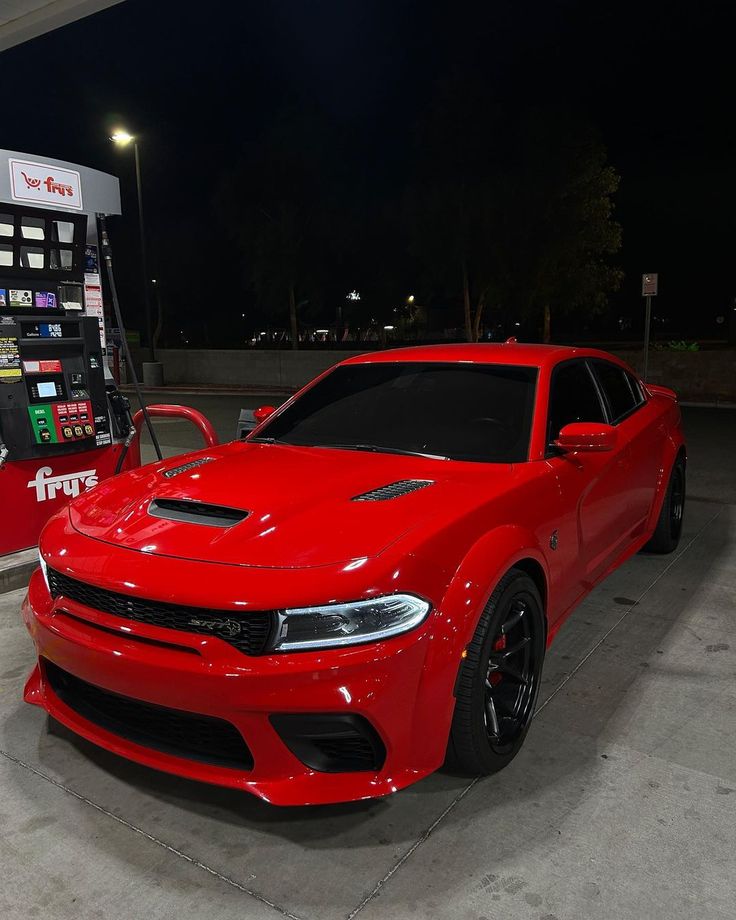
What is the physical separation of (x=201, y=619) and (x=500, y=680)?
1.16m

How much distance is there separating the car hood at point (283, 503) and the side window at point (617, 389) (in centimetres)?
147

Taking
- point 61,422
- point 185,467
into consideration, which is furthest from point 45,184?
point 185,467

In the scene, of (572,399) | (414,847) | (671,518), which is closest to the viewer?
(414,847)

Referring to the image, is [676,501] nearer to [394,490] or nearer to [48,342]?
[394,490]

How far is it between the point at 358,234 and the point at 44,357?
21298mm

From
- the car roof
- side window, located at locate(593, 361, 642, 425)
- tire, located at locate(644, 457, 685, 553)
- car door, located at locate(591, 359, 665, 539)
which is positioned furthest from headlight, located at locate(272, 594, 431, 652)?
tire, located at locate(644, 457, 685, 553)

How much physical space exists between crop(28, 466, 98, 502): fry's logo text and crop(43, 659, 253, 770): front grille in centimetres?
266

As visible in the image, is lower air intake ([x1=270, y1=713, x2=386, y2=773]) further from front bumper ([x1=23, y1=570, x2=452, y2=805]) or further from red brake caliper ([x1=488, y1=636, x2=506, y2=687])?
red brake caliper ([x1=488, y1=636, x2=506, y2=687])

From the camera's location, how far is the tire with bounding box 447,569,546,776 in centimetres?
237

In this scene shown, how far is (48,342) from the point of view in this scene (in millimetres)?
4969

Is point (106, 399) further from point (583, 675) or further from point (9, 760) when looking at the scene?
point (583, 675)

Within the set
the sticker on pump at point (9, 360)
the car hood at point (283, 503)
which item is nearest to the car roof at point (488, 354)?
the car hood at point (283, 503)

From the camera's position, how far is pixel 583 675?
3.39m

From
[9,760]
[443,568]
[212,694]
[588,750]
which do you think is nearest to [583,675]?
[588,750]
